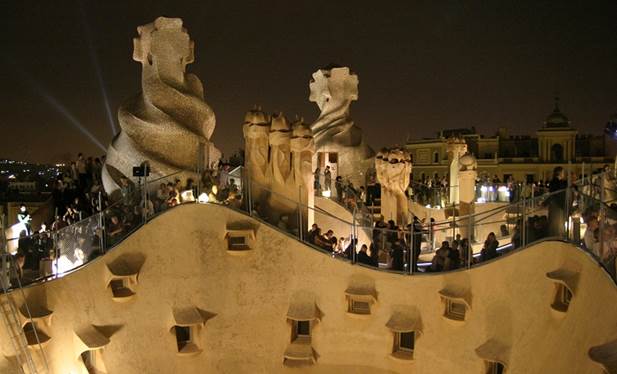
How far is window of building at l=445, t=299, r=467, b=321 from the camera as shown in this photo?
9.23 metres

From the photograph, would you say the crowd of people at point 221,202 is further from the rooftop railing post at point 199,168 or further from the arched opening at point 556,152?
the arched opening at point 556,152

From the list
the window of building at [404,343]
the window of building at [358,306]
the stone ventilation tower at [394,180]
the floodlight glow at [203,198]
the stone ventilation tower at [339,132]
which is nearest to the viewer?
the window of building at [404,343]

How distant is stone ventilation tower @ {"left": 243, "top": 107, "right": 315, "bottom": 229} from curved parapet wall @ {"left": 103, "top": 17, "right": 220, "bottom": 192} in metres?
1.92

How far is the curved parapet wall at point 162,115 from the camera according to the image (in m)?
12.5

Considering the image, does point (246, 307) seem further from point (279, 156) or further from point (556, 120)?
point (556, 120)

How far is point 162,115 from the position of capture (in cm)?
1258

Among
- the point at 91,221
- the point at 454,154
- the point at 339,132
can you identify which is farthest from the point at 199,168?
the point at 339,132

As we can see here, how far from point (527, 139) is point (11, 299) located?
98.9 feet

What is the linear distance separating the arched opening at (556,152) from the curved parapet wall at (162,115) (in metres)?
23.1

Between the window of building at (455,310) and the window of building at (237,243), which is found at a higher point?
the window of building at (237,243)

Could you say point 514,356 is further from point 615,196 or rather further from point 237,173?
point 237,173

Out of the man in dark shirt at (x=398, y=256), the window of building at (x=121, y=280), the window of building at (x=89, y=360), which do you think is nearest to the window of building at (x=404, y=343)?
the man in dark shirt at (x=398, y=256)

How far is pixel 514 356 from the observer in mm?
8000

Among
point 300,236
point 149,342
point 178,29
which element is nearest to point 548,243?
point 300,236
